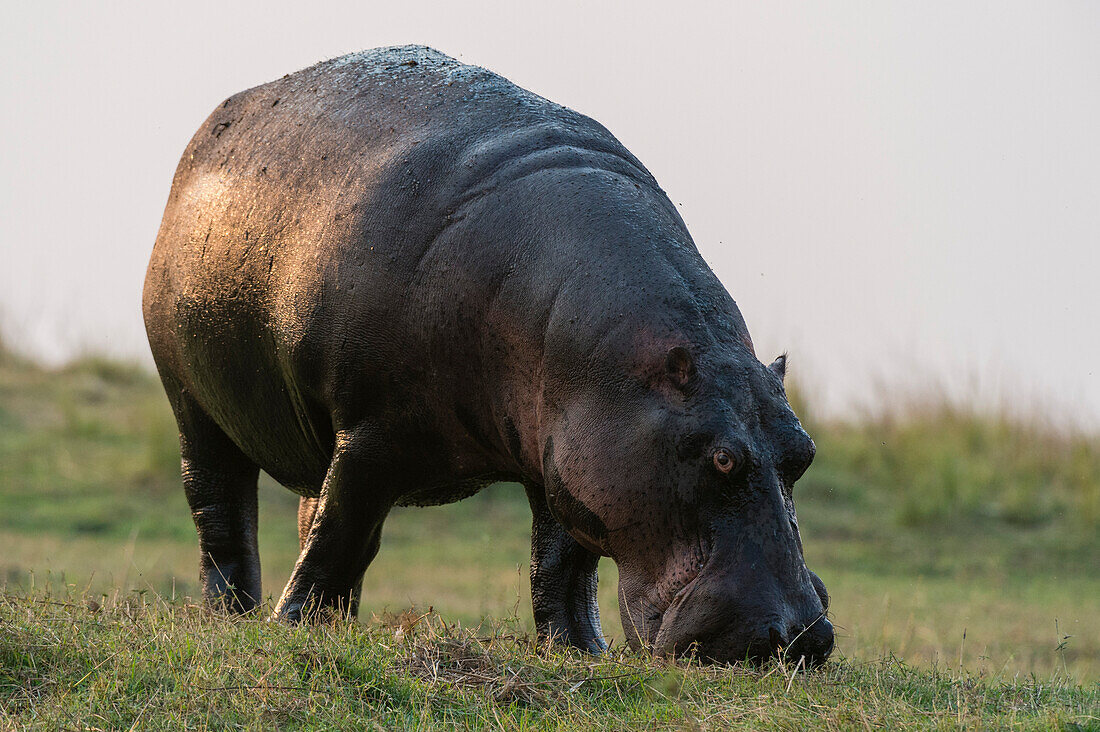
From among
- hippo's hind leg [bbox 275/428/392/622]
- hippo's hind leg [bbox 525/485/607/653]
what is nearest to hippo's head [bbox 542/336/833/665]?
hippo's hind leg [bbox 275/428/392/622]

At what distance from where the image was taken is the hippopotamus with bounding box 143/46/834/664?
3.79 m

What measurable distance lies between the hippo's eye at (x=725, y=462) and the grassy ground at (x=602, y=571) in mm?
539

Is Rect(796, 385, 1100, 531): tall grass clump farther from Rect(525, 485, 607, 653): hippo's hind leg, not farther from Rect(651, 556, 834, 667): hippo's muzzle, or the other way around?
Rect(651, 556, 834, 667): hippo's muzzle

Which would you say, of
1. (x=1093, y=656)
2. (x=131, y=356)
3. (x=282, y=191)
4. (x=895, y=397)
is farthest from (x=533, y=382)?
(x=131, y=356)

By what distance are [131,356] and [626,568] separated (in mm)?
12406

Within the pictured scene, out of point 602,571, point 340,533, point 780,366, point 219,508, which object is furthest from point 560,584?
point 602,571

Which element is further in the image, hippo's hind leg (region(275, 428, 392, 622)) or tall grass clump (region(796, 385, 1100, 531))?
tall grass clump (region(796, 385, 1100, 531))

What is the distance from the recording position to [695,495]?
3.77m

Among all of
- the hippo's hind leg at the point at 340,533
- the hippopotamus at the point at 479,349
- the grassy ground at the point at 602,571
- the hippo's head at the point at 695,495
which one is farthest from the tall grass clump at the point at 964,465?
the hippo's head at the point at 695,495

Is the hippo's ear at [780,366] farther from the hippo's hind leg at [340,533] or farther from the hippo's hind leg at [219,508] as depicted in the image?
the hippo's hind leg at [219,508]

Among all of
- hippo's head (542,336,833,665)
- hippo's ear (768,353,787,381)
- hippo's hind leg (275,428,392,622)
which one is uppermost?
hippo's ear (768,353,787,381)

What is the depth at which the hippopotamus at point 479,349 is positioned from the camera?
3.79 m

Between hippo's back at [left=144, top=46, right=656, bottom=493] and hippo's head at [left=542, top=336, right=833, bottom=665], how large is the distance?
72 centimetres

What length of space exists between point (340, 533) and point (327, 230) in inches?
41.0
